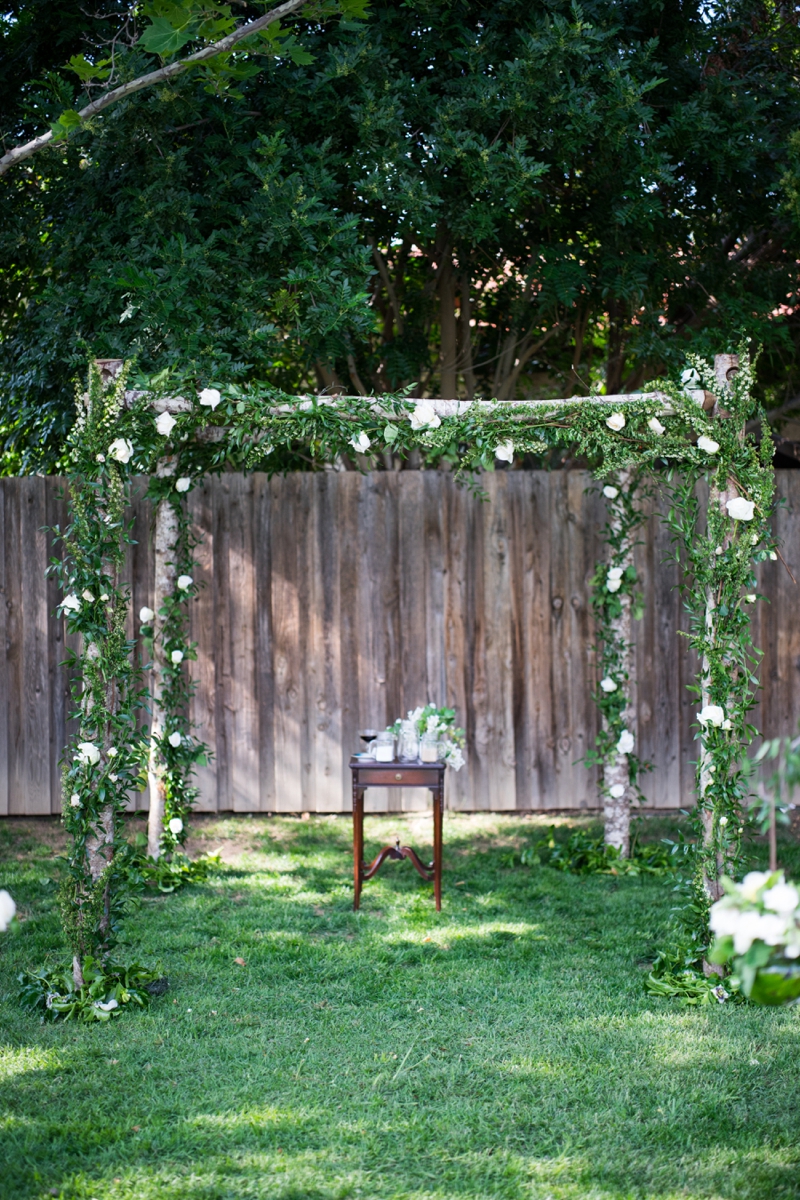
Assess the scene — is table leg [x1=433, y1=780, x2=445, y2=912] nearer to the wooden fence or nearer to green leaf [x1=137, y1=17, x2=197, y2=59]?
the wooden fence

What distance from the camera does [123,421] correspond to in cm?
351

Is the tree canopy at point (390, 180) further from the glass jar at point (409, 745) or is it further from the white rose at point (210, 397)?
the glass jar at point (409, 745)

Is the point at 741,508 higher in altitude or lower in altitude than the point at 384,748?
higher

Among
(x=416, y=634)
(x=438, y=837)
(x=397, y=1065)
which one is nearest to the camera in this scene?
(x=397, y=1065)

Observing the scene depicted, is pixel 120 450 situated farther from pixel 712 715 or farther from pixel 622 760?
pixel 622 760

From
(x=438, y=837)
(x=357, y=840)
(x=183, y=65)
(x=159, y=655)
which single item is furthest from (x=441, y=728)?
(x=183, y=65)

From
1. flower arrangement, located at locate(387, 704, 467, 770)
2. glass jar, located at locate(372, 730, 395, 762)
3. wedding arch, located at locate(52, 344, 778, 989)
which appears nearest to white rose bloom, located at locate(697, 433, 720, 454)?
wedding arch, located at locate(52, 344, 778, 989)

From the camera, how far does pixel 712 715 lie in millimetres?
3465

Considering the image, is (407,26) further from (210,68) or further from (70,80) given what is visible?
(70,80)

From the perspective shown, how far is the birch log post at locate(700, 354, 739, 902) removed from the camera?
350 centimetres

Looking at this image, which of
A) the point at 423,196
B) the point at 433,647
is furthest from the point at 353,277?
the point at 433,647

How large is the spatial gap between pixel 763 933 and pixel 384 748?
265 cm

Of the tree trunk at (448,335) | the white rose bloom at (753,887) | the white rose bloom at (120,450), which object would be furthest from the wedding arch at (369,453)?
the tree trunk at (448,335)

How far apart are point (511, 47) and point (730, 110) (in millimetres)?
1052
